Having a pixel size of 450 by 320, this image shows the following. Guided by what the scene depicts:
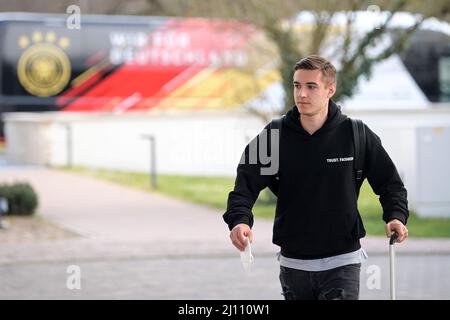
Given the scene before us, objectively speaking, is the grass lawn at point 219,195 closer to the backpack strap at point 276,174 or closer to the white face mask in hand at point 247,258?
the backpack strap at point 276,174

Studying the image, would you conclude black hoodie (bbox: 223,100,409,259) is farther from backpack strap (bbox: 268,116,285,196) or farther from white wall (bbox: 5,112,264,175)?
white wall (bbox: 5,112,264,175)

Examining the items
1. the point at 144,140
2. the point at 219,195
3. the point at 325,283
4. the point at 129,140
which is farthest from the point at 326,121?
the point at 129,140

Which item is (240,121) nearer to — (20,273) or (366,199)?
(366,199)

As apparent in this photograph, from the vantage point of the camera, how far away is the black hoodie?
4926mm

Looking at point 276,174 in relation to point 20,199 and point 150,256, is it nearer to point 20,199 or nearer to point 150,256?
point 150,256

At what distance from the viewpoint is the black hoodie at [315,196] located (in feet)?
16.2

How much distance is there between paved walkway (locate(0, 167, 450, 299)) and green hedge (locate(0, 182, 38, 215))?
412mm

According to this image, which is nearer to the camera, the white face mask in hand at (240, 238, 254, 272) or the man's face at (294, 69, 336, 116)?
the white face mask in hand at (240, 238, 254, 272)

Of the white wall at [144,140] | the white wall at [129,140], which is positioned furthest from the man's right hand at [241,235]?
the white wall at [129,140]

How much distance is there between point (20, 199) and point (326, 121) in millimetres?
11946

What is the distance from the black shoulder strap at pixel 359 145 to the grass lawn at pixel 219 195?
9608 millimetres

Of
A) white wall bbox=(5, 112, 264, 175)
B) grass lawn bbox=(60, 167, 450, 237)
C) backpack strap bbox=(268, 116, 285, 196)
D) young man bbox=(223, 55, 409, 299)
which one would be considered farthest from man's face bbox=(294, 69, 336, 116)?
white wall bbox=(5, 112, 264, 175)

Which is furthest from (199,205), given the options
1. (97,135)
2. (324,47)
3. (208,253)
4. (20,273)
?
(97,135)
